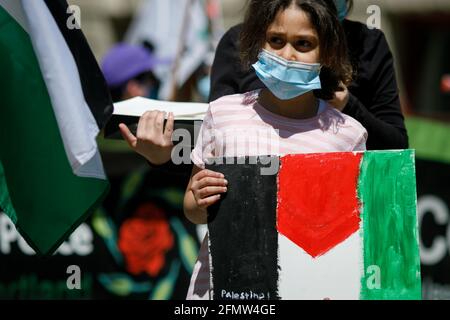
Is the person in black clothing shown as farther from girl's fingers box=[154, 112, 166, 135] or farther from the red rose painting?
the red rose painting

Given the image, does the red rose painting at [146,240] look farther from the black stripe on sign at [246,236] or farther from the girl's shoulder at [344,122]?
the black stripe on sign at [246,236]

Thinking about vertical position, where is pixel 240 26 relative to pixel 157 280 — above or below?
above

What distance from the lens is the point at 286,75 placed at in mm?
3363

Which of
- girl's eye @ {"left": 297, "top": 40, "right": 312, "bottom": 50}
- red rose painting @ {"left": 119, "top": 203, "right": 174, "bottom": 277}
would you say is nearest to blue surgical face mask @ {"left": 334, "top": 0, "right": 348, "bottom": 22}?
girl's eye @ {"left": 297, "top": 40, "right": 312, "bottom": 50}

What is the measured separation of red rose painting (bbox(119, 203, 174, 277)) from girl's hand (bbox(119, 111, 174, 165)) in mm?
3936

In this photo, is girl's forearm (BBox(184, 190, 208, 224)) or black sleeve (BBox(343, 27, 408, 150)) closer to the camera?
girl's forearm (BBox(184, 190, 208, 224))

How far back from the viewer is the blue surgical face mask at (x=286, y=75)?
3373 mm

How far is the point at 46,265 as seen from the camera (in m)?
7.52

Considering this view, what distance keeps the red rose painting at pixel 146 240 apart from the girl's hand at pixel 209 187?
4267mm

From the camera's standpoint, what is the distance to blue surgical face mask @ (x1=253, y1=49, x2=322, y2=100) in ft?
11.1

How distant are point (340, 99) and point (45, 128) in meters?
1.01

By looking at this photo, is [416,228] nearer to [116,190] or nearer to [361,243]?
[361,243]

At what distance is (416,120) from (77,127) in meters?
4.58
